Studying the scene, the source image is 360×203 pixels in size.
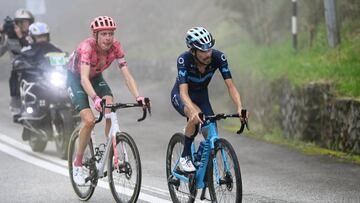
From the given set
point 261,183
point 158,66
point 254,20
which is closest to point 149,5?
point 158,66

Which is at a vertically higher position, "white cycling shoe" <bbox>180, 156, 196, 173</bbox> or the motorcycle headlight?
the motorcycle headlight

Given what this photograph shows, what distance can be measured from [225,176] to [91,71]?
265cm

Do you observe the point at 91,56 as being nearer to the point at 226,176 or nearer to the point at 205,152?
the point at 205,152

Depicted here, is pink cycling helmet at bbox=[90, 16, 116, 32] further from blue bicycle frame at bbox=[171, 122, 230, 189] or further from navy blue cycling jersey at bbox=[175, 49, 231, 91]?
blue bicycle frame at bbox=[171, 122, 230, 189]

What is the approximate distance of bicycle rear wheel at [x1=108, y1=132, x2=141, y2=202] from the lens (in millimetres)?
8391

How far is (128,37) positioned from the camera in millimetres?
31672

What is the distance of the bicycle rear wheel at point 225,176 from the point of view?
7.31m

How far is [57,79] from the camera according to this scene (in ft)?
42.4

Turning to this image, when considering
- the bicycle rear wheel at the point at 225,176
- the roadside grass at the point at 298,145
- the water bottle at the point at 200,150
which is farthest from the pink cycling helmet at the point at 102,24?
the roadside grass at the point at 298,145

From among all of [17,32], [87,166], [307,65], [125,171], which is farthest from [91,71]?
[307,65]

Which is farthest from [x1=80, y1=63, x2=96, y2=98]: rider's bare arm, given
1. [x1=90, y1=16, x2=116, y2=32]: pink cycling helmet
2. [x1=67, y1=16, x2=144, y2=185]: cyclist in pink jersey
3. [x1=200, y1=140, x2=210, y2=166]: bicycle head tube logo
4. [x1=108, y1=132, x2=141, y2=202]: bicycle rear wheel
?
[x1=200, y1=140, x2=210, y2=166]: bicycle head tube logo

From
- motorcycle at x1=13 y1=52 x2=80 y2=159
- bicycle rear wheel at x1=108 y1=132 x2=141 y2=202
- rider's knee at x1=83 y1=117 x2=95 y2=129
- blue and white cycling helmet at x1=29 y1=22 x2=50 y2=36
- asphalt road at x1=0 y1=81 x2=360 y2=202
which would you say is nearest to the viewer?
bicycle rear wheel at x1=108 y1=132 x2=141 y2=202

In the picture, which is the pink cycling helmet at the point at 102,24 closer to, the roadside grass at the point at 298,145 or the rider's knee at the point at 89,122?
the rider's knee at the point at 89,122

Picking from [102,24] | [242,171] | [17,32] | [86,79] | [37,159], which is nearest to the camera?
[86,79]
